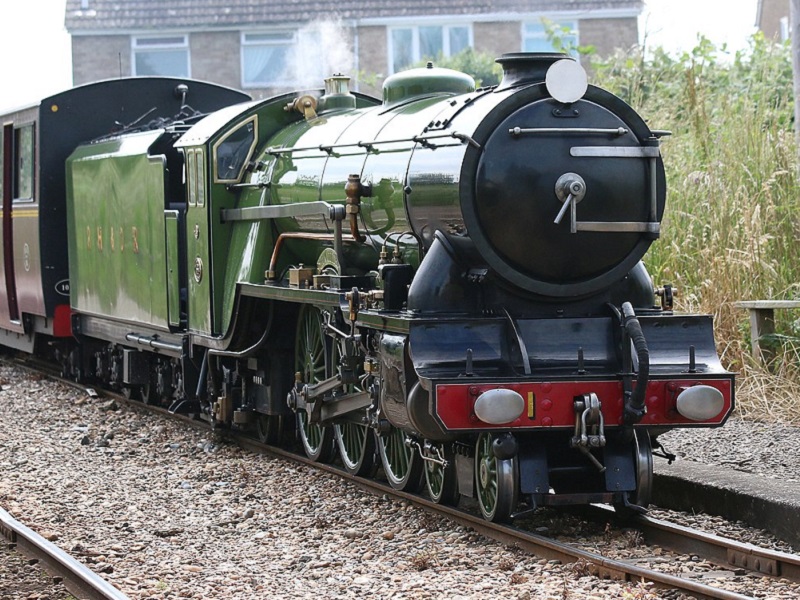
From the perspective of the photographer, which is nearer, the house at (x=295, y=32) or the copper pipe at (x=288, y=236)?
the copper pipe at (x=288, y=236)

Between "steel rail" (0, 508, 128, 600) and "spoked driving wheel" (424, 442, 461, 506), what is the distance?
199cm

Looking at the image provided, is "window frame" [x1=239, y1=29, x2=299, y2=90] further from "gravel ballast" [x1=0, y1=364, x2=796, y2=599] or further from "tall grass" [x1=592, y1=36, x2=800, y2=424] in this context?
"gravel ballast" [x1=0, y1=364, x2=796, y2=599]

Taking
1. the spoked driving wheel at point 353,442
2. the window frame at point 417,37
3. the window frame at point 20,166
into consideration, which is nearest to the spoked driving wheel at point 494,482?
the spoked driving wheel at point 353,442

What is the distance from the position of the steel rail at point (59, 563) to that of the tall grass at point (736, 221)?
526 cm

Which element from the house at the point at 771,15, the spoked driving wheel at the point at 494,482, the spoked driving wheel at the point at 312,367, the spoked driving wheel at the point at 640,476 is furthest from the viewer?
the house at the point at 771,15

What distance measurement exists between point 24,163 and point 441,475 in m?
8.22

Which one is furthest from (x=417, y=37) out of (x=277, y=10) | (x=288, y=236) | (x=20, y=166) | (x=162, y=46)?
(x=288, y=236)

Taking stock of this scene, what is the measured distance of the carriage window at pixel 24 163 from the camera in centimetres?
1353

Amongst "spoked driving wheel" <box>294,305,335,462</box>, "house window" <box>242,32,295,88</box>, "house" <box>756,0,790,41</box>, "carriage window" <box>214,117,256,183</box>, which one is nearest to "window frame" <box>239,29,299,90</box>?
"house window" <box>242,32,295,88</box>

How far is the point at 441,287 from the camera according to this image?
6789 mm

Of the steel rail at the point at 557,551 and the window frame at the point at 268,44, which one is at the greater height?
the window frame at the point at 268,44

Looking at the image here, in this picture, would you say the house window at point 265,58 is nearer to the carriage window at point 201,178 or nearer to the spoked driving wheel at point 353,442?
the carriage window at point 201,178

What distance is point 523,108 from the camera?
6.72 meters

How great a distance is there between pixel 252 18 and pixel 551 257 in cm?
2512
